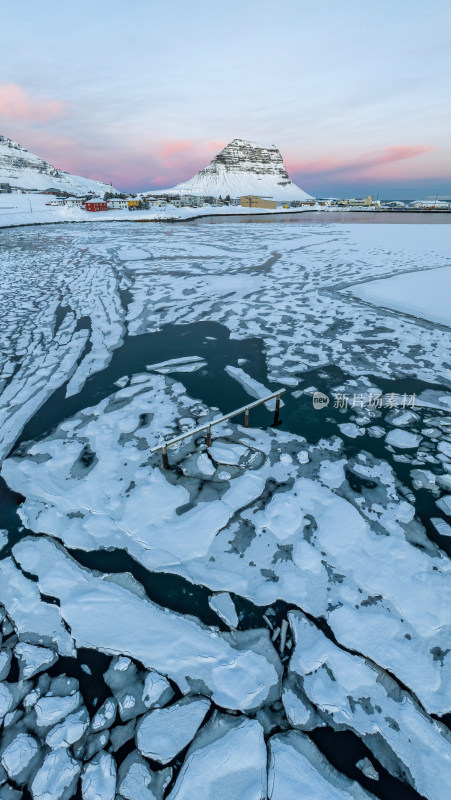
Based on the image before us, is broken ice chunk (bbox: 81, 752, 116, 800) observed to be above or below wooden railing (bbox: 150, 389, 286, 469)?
below

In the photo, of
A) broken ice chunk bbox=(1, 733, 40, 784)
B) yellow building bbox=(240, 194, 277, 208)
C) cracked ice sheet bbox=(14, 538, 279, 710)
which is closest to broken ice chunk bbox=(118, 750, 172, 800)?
A: cracked ice sheet bbox=(14, 538, 279, 710)

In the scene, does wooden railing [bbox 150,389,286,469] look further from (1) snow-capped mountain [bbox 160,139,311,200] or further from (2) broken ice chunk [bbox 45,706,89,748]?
(1) snow-capped mountain [bbox 160,139,311,200]

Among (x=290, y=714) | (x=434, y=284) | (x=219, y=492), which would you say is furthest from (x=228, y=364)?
(x=434, y=284)

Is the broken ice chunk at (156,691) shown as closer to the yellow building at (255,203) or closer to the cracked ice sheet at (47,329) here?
the cracked ice sheet at (47,329)

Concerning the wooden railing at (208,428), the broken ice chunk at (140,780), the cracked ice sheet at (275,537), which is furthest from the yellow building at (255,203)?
the broken ice chunk at (140,780)

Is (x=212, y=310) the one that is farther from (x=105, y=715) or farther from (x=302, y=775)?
(x=302, y=775)
